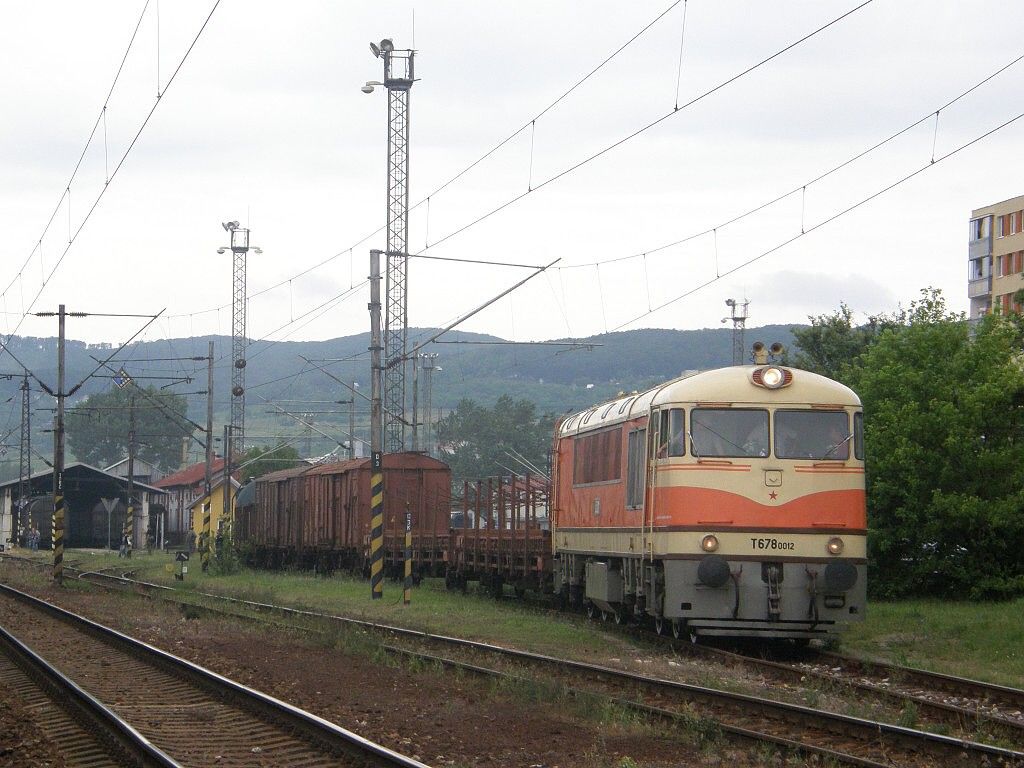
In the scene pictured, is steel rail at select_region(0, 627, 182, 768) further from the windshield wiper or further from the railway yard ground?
the windshield wiper

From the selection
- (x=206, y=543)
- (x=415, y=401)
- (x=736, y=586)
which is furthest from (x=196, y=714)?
(x=206, y=543)

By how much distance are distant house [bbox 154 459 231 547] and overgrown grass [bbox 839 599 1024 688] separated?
7083 cm

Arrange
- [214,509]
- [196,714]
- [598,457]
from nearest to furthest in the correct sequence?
[196,714] < [598,457] < [214,509]

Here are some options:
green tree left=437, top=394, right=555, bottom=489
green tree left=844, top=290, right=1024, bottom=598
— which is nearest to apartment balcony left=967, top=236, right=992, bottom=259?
green tree left=437, top=394, right=555, bottom=489

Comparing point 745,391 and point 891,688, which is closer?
point 891,688

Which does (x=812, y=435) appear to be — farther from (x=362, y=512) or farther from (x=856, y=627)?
(x=362, y=512)

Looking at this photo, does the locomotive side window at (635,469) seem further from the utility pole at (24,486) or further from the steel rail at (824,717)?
the utility pole at (24,486)

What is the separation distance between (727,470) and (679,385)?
135cm

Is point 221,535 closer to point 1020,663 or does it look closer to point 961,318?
point 961,318

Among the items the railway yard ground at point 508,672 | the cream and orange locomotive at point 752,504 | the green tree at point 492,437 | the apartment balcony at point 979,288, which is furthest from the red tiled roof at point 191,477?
the cream and orange locomotive at point 752,504

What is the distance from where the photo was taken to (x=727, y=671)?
1595cm

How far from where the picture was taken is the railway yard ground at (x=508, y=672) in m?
10.9

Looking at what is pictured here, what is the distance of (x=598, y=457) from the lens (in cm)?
2198

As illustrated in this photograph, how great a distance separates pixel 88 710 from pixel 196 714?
98 cm
